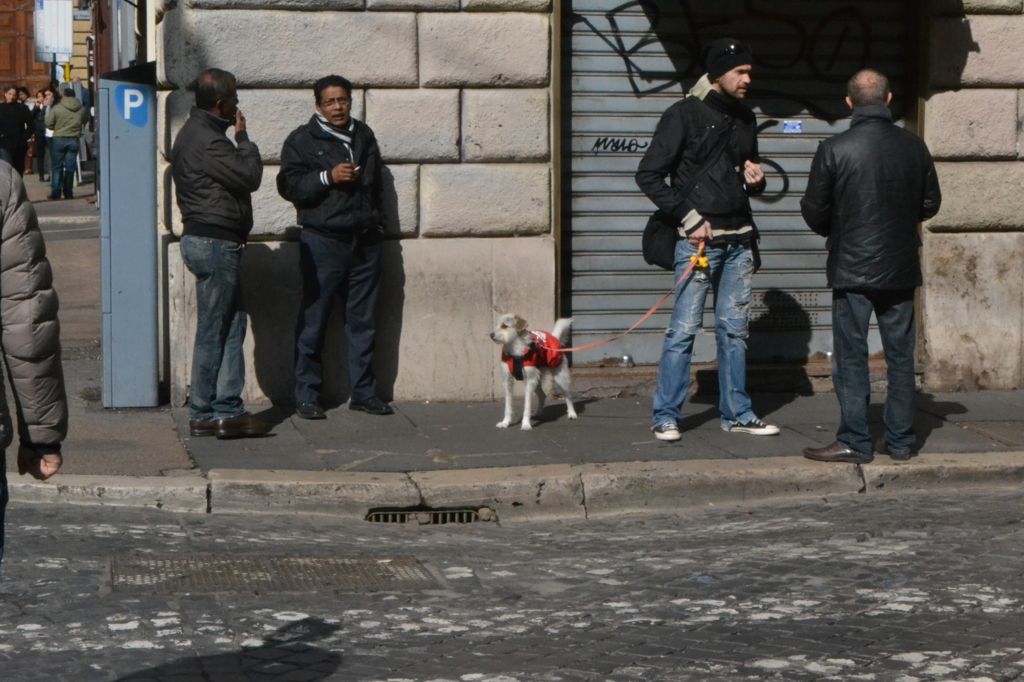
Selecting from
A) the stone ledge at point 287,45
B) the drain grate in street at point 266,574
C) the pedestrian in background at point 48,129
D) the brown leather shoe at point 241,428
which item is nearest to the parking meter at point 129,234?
the stone ledge at point 287,45

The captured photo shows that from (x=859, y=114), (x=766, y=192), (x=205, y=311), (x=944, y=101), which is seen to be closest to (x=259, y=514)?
(x=205, y=311)

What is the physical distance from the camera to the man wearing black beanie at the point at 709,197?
7.22 m

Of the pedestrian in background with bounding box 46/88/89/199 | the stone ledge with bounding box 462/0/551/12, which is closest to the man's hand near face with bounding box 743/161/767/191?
the stone ledge with bounding box 462/0/551/12

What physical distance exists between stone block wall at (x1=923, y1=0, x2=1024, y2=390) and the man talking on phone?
144 inches

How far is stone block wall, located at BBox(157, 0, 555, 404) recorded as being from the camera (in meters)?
8.11

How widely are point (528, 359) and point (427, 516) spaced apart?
148cm

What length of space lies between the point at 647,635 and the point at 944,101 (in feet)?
18.1

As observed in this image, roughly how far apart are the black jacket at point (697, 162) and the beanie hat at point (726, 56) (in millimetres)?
145

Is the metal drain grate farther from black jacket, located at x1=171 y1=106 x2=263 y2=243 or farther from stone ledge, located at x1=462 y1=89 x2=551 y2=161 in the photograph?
stone ledge, located at x1=462 y1=89 x2=551 y2=161

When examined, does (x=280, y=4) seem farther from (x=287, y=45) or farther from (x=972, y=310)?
(x=972, y=310)

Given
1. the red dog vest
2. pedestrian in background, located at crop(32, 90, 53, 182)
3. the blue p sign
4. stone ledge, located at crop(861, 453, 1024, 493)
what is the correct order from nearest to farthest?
stone ledge, located at crop(861, 453, 1024, 493) → the red dog vest → the blue p sign → pedestrian in background, located at crop(32, 90, 53, 182)

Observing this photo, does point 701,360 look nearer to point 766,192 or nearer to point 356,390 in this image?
point 766,192

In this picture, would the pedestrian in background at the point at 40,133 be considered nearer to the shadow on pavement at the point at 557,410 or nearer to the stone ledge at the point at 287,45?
the stone ledge at the point at 287,45

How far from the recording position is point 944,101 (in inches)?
350
